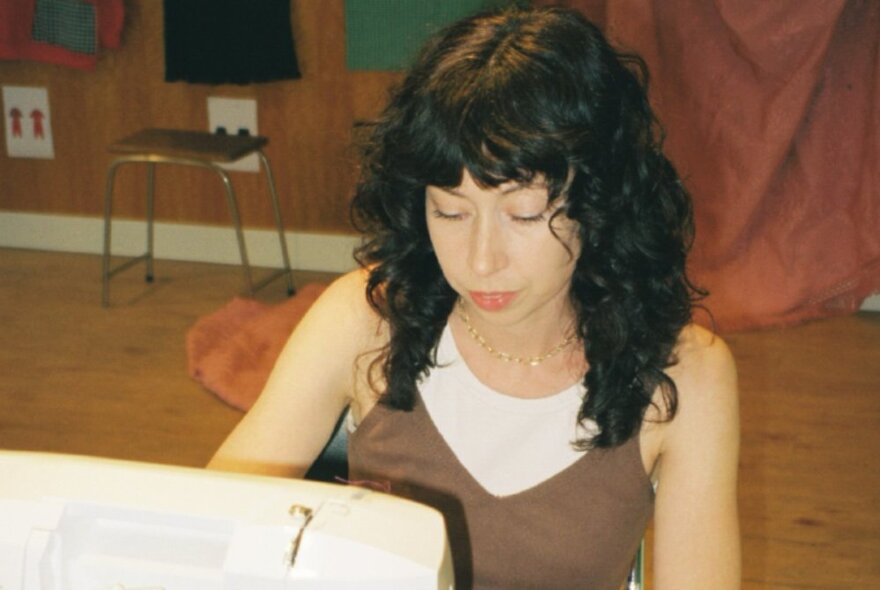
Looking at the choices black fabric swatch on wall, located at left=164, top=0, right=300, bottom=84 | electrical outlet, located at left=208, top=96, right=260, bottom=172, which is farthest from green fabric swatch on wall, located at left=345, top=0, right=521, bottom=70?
electrical outlet, located at left=208, top=96, right=260, bottom=172

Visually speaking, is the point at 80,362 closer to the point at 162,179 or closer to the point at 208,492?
the point at 162,179

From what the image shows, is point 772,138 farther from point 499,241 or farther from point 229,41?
point 499,241

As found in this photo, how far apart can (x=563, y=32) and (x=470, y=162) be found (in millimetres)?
157

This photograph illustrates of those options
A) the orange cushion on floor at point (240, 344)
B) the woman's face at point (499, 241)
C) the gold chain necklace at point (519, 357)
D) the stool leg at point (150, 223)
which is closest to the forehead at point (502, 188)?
the woman's face at point (499, 241)

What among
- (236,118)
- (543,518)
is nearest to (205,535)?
(543,518)

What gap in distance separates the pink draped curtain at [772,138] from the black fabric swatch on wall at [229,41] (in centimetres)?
85

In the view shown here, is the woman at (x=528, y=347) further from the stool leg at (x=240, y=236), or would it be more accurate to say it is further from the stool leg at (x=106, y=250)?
the stool leg at (x=106, y=250)

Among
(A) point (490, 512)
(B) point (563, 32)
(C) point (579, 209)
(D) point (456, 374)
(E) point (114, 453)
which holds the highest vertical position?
(B) point (563, 32)

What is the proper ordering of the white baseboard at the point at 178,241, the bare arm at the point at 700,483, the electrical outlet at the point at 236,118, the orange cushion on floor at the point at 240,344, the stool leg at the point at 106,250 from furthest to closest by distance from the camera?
the white baseboard at the point at 178,241 < the electrical outlet at the point at 236,118 < the stool leg at the point at 106,250 < the orange cushion on floor at the point at 240,344 < the bare arm at the point at 700,483

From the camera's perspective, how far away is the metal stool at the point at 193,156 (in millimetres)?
3422

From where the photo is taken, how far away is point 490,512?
1332mm

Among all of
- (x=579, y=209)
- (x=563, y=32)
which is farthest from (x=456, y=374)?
(x=563, y=32)

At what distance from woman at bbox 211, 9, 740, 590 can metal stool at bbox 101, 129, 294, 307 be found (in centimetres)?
209

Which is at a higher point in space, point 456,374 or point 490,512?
point 456,374
